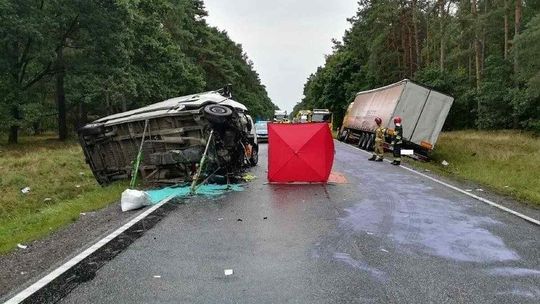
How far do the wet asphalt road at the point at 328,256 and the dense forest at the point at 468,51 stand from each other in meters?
25.6

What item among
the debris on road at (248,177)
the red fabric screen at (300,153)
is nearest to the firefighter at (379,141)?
the debris on road at (248,177)

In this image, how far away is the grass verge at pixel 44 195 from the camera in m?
9.57

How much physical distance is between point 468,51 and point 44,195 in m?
37.7

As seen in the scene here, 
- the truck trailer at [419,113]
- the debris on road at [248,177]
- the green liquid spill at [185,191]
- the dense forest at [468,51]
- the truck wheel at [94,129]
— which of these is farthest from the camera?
the dense forest at [468,51]

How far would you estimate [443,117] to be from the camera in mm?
21609

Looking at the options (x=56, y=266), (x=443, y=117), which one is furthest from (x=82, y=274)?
(x=443, y=117)

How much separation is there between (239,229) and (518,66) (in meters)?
32.7

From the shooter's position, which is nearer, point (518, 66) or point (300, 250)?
point (300, 250)

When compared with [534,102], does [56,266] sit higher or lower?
lower

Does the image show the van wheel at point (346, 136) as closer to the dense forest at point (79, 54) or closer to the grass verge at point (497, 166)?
the grass verge at point (497, 166)

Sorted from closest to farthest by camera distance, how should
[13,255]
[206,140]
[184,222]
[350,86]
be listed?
[13,255]
[184,222]
[206,140]
[350,86]

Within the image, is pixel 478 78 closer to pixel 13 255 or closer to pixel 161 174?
pixel 161 174

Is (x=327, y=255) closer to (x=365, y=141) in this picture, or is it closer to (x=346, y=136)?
(x=365, y=141)

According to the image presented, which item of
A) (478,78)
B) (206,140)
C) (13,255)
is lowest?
(13,255)
